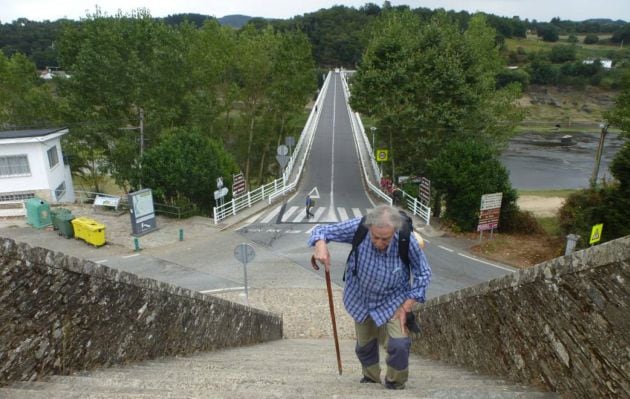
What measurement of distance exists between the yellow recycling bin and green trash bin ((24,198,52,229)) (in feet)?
9.90

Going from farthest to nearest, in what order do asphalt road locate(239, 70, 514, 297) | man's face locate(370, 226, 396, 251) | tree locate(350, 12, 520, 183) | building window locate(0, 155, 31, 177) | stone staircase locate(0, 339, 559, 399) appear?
1. tree locate(350, 12, 520, 183)
2. building window locate(0, 155, 31, 177)
3. asphalt road locate(239, 70, 514, 297)
4. man's face locate(370, 226, 396, 251)
5. stone staircase locate(0, 339, 559, 399)

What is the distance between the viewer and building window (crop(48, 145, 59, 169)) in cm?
2300

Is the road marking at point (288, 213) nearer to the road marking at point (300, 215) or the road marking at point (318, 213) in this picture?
the road marking at point (300, 215)

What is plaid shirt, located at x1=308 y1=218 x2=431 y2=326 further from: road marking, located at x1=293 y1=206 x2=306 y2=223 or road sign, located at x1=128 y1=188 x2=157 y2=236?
road marking, located at x1=293 y1=206 x2=306 y2=223

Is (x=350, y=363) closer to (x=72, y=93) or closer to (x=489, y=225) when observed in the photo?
(x=489, y=225)

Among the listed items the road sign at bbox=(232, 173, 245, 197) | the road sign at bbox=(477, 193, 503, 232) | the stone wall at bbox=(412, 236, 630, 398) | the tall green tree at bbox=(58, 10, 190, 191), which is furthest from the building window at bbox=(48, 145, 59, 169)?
the stone wall at bbox=(412, 236, 630, 398)

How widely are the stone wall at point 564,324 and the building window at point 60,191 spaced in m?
24.9

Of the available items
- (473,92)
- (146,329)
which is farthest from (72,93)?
(146,329)

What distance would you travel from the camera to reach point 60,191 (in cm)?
2425

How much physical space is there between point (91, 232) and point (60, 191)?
9623mm

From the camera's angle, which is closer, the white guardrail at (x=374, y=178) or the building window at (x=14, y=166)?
the white guardrail at (x=374, y=178)

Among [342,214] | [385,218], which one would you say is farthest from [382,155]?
[385,218]

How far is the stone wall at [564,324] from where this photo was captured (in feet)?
7.91

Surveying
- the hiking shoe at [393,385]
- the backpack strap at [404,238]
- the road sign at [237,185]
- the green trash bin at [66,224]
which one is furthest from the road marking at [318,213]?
the backpack strap at [404,238]
